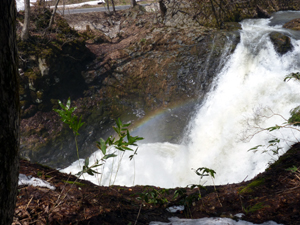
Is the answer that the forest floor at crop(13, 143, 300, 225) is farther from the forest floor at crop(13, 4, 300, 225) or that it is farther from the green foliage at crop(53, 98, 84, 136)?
the green foliage at crop(53, 98, 84, 136)

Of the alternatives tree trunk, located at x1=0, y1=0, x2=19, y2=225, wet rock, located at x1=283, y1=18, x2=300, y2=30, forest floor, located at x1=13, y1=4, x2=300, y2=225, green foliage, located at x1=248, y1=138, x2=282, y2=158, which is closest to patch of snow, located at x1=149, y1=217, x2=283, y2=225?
forest floor, located at x1=13, y1=4, x2=300, y2=225

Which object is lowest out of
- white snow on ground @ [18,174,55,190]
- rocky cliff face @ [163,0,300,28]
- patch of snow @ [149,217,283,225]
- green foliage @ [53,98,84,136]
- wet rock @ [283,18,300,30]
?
patch of snow @ [149,217,283,225]

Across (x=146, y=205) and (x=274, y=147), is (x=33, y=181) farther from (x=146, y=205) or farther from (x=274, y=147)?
(x=274, y=147)

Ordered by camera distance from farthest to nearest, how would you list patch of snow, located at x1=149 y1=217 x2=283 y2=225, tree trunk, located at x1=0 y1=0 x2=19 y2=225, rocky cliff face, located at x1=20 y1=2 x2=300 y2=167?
rocky cliff face, located at x1=20 y1=2 x2=300 y2=167, patch of snow, located at x1=149 y1=217 x2=283 y2=225, tree trunk, located at x1=0 y1=0 x2=19 y2=225

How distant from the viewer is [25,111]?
8977 mm

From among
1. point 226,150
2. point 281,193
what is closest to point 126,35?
point 226,150

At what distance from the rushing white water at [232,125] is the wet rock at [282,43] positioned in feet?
0.58

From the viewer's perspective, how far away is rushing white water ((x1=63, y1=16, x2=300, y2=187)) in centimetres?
590

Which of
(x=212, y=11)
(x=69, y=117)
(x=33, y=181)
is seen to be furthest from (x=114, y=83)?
(x=69, y=117)

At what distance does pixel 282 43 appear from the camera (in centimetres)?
831

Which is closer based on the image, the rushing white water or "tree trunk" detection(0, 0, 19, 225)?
"tree trunk" detection(0, 0, 19, 225)

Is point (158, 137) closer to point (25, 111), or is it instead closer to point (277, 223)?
point (25, 111)

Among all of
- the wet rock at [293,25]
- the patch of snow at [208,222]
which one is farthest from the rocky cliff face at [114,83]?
the patch of snow at [208,222]

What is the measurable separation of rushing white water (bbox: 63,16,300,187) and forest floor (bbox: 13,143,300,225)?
9.82 feet
